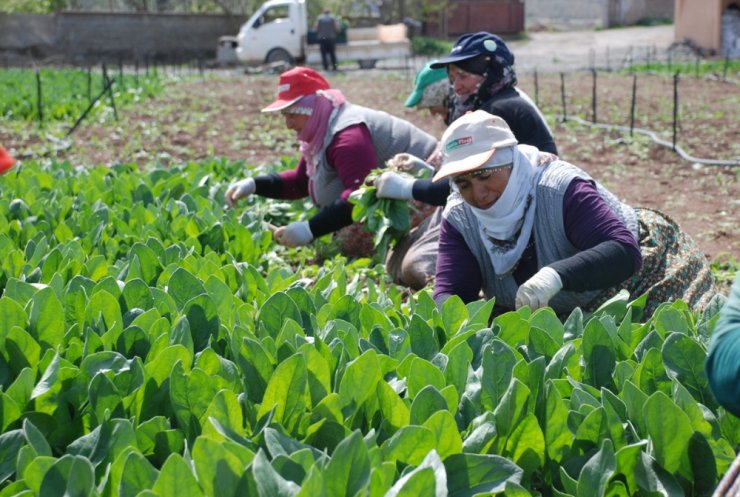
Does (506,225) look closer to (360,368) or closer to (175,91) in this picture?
(360,368)

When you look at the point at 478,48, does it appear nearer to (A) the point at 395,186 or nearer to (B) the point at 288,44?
(A) the point at 395,186

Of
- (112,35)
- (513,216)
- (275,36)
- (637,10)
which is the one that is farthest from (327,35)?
(513,216)

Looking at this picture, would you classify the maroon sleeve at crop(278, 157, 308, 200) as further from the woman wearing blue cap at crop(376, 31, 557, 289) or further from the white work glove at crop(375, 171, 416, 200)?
the white work glove at crop(375, 171, 416, 200)

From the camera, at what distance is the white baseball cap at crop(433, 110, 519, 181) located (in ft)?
10.7

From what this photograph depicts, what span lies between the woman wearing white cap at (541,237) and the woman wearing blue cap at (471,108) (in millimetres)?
786

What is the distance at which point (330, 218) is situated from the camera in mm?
5152

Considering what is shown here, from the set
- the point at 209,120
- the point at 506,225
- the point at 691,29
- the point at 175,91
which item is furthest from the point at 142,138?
the point at 691,29

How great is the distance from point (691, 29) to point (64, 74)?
16550 mm

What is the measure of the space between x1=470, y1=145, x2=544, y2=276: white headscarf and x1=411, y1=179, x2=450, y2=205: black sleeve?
2.65ft

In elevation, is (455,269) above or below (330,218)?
above

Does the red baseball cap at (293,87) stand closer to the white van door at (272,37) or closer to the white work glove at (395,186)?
the white work glove at (395,186)

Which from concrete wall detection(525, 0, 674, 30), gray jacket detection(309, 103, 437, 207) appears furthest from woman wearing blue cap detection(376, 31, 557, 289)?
concrete wall detection(525, 0, 674, 30)

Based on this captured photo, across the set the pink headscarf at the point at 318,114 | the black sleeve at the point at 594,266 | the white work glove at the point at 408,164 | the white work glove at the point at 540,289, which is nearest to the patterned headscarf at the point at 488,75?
the white work glove at the point at 408,164

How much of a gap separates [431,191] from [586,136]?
7253 millimetres
